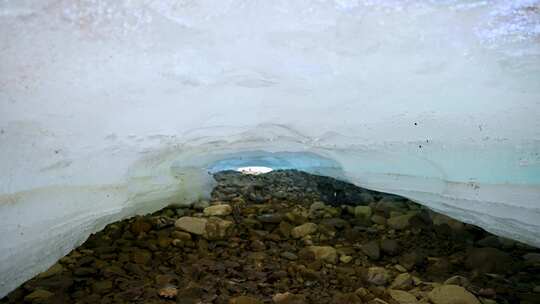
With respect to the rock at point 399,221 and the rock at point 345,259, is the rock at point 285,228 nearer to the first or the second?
the rock at point 345,259

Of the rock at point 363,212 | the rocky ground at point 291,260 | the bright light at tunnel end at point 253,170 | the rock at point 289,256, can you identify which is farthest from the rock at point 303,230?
the bright light at tunnel end at point 253,170

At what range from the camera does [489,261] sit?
255 cm

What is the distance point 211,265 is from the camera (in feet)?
8.39

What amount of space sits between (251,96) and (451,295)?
159cm

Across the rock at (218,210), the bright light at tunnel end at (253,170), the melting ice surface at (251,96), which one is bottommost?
the rock at (218,210)

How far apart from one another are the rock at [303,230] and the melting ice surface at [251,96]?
860mm

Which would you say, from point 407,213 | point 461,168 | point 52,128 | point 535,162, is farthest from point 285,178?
point 52,128

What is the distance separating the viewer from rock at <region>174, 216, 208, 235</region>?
304 centimetres

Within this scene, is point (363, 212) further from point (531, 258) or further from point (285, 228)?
point (531, 258)

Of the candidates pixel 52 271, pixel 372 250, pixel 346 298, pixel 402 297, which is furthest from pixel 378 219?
pixel 52 271

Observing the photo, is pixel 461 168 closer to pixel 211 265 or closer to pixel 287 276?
pixel 287 276

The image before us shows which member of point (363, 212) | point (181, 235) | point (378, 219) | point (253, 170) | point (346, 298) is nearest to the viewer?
point (346, 298)

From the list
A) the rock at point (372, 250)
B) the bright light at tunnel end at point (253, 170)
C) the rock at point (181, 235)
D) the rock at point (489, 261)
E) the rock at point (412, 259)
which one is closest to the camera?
the rock at point (489, 261)

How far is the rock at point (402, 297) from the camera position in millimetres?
2137
